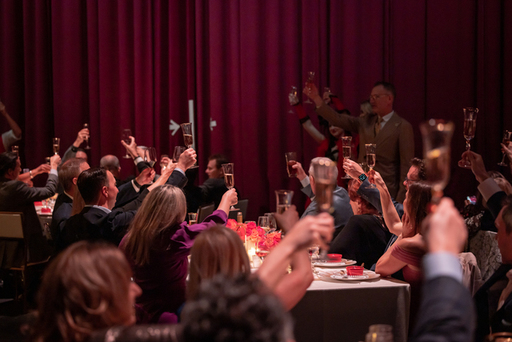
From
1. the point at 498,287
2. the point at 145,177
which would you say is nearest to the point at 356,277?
the point at 498,287

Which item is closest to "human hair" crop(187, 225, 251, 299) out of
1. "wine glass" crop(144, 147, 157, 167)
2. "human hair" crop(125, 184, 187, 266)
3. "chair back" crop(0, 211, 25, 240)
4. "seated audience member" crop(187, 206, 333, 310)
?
"seated audience member" crop(187, 206, 333, 310)

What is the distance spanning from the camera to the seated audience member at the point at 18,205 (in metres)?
4.24

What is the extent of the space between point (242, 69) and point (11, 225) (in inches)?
133

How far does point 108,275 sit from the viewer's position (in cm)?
128

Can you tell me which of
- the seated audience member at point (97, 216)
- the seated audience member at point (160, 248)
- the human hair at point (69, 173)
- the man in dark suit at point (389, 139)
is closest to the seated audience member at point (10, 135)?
the human hair at point (69, 173)

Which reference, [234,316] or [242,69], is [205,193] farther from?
[234,316]

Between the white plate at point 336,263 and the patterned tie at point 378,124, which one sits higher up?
the patterned tie at point 378,124

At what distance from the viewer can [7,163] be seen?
4461mm

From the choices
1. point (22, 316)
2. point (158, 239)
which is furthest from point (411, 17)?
point (22, 316)

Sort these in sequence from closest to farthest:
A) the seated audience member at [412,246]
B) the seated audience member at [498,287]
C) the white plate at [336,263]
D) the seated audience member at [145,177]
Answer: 1. the seated audience member at [498,287]
2. the seated audience member at [412,246]
3. the white plate at [336,263]
4. the seated audience member at [145,177]

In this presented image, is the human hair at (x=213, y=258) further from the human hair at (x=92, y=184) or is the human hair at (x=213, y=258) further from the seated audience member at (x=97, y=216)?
the human hair at (x=92, y=184)

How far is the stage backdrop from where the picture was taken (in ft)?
19.8

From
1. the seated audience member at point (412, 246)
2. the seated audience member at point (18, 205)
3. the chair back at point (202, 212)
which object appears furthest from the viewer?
the seated audience member at point (18, 205)

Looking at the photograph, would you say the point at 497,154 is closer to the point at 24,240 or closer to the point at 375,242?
the point at 375,242
